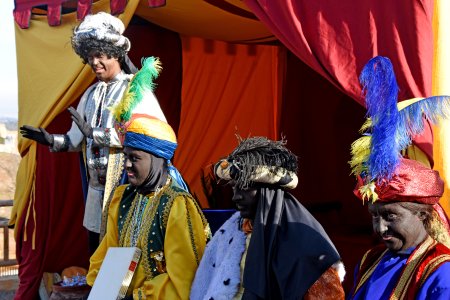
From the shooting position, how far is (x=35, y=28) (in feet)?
19.5

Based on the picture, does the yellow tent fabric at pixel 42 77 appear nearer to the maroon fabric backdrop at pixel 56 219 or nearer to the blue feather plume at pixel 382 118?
the maroon fabric backdrop at pixel 56 219

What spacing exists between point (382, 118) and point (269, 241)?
0.62 m

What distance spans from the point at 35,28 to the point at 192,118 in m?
1.81

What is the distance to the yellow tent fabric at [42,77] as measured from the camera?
5512mm

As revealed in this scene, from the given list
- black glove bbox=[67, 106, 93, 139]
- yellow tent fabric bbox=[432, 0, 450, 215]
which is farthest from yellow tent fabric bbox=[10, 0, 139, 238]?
yellow tent fabric bbox=[432, 0, 450, 215]

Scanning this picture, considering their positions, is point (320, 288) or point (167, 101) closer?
point (320, 288)

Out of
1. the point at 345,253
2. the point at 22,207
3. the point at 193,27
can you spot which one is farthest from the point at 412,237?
the point at 193,27

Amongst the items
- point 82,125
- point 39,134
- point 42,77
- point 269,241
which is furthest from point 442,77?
point 42,77

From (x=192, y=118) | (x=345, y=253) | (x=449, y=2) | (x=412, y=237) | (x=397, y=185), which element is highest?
(x=449, y=2)

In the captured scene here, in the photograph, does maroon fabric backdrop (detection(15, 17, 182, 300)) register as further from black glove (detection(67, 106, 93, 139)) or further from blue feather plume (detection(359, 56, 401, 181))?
blue feather plume (detection(359, 56, 401, 181))

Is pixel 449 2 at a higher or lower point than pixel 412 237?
higher

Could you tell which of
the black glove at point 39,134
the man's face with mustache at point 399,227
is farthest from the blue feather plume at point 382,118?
the black glove at point 39,134

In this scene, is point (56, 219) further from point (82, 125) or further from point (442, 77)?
point (442, 77)

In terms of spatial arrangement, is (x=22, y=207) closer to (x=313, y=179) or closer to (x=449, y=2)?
(x=313, y=179)
